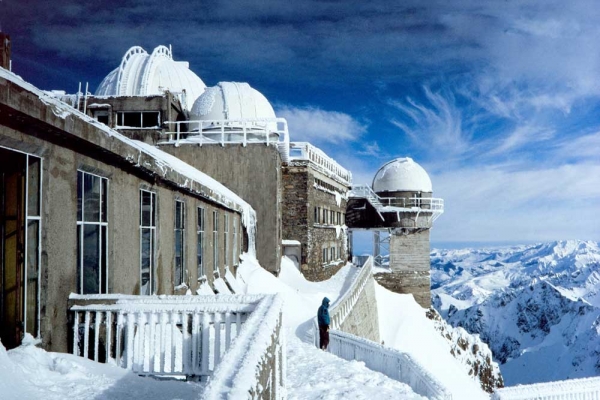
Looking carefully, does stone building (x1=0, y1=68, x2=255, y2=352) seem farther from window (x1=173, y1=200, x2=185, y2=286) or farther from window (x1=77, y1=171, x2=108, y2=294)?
window (x1=173, y1=200, x2=185, y2=286)

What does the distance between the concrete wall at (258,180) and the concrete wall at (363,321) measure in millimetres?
4129

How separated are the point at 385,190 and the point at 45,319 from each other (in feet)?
123

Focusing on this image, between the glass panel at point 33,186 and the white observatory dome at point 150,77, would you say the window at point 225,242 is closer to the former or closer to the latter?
the glass panel at point 33,186

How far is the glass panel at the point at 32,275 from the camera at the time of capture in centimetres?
475

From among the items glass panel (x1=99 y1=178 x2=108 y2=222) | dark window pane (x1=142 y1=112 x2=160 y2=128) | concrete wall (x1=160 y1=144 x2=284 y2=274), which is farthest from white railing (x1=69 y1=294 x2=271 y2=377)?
dark window pane (x1=142 y1=112 x2=160 y2=128)

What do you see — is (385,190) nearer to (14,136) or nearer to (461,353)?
(461,353)

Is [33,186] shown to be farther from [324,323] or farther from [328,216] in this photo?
[328,216]

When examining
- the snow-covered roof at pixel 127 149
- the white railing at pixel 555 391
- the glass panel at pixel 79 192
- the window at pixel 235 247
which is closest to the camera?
the snow-covered roof at pixel 127 149

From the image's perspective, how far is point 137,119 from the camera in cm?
2334

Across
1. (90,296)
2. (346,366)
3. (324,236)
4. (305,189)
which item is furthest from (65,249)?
(324,236)

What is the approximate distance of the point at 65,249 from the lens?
535 cm

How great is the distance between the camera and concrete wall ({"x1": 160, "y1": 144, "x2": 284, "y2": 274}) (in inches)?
804

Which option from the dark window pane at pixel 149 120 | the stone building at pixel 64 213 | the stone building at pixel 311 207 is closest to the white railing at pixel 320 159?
the stone building at pixel 311 207

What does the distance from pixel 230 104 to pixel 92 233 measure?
58.7 ft
